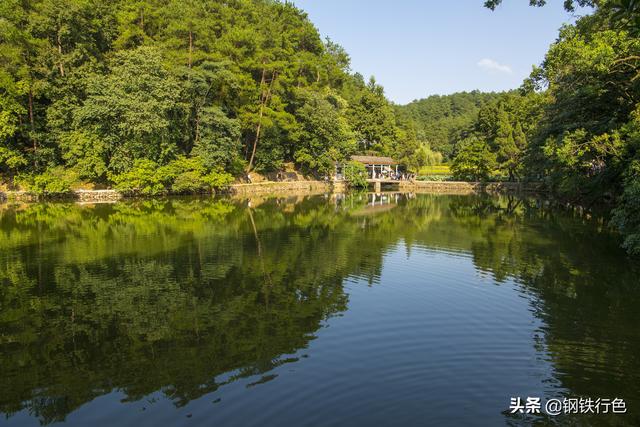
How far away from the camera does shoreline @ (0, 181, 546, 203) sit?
34875 mm

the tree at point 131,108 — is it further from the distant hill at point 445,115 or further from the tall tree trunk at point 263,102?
the distant hill at point 445,115

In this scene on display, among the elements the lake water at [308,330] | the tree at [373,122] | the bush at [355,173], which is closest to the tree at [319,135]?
the bush at [355,173]

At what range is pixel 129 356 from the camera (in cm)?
830

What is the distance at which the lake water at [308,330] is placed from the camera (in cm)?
673

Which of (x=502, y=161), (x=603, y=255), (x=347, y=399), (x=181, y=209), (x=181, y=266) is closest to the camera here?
(x=347, y=399)

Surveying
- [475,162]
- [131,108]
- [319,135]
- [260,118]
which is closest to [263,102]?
[260,118]

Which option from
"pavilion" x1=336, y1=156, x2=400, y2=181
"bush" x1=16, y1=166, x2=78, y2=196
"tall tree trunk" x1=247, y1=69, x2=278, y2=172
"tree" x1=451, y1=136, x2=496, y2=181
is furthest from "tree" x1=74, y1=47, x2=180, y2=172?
"tree" x1=451, y1=136, x2=496, y2=181

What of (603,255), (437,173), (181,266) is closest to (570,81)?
(603,255)

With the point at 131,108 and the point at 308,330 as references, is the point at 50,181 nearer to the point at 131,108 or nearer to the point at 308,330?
the point at 131,108

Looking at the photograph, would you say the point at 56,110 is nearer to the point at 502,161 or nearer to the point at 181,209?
the point at 181,209

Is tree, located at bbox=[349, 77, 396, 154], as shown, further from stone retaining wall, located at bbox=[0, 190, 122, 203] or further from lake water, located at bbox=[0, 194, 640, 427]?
lake water, located at bbox=[0, 194, 640, 427]

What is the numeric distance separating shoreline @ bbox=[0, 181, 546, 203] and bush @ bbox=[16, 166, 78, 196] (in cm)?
59

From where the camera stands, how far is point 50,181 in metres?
34.3

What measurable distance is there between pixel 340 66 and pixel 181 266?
212ft
